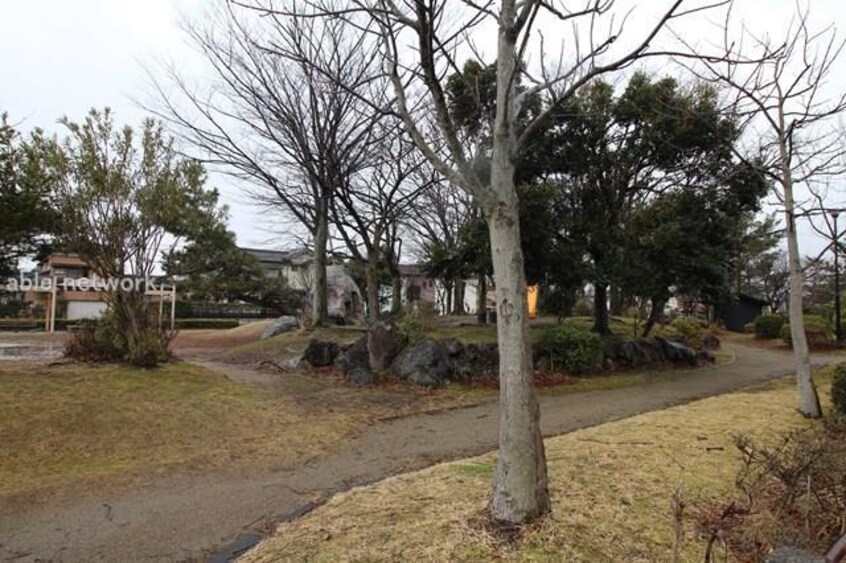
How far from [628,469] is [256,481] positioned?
10.7 ft

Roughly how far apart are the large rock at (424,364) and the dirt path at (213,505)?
2677 millimetres

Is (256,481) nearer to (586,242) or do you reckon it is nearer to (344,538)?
(344,538)

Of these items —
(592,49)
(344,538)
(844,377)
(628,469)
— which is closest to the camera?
(344,538)

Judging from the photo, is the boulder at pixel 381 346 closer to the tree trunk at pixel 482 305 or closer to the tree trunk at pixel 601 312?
the tree trunk at pixel 601 312

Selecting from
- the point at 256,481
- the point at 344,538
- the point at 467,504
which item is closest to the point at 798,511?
the point at 467,504

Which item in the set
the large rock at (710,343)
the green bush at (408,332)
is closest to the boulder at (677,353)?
the large rock at (710,343)

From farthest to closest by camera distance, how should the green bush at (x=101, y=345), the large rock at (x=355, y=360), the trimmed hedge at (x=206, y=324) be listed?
the trimmed hedge at (x=206, y=324), the large rock at (x=355, y=360), the green bush at (x=101, y=345)

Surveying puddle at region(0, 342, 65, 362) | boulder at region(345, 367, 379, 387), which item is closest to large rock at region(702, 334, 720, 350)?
boulder at region(345, 367, 379, 387)

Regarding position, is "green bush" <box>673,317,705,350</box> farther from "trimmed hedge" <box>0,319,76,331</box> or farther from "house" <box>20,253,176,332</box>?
"trimmed hedge" <box>0,319,76,331</box>

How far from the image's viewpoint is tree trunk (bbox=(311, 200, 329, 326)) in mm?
17594

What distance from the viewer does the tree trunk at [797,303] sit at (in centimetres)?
789

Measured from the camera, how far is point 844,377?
24.5 feet

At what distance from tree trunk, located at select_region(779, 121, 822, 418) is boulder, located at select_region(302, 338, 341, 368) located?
848 centimetres

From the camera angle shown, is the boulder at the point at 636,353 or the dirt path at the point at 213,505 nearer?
the dirt path at the point at 213,505
